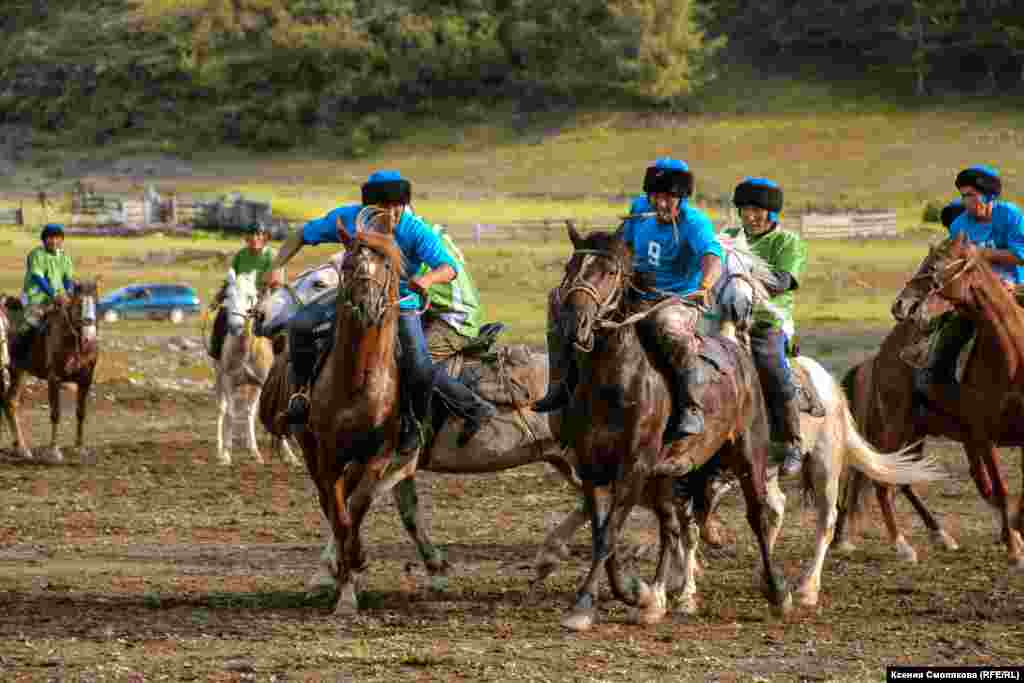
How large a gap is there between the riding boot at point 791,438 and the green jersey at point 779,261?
525mm

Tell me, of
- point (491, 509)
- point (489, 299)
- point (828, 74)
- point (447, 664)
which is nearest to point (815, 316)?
point (489, 299)

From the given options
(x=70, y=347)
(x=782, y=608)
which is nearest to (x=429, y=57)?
(x=70, y=347)

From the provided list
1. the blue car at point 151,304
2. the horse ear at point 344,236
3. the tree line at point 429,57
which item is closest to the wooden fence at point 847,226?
the blue car at point 151,304

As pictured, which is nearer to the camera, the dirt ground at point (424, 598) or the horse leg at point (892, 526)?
the dirt ground at point (424, 598)

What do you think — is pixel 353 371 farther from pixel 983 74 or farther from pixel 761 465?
pixel 983 74

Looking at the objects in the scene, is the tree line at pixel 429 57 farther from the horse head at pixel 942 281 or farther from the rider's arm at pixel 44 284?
the horse head at pixel 942 281

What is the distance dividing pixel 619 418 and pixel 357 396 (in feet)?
5.51

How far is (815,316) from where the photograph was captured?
3459 centimetres

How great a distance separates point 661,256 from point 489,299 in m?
26.6

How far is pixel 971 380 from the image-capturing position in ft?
46.6

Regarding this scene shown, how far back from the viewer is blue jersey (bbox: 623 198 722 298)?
38.3 ft

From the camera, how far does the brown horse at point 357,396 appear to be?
447 inches

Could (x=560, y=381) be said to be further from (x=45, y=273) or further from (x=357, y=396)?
(x=45, y=273)

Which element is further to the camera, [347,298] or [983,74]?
[983,74]
